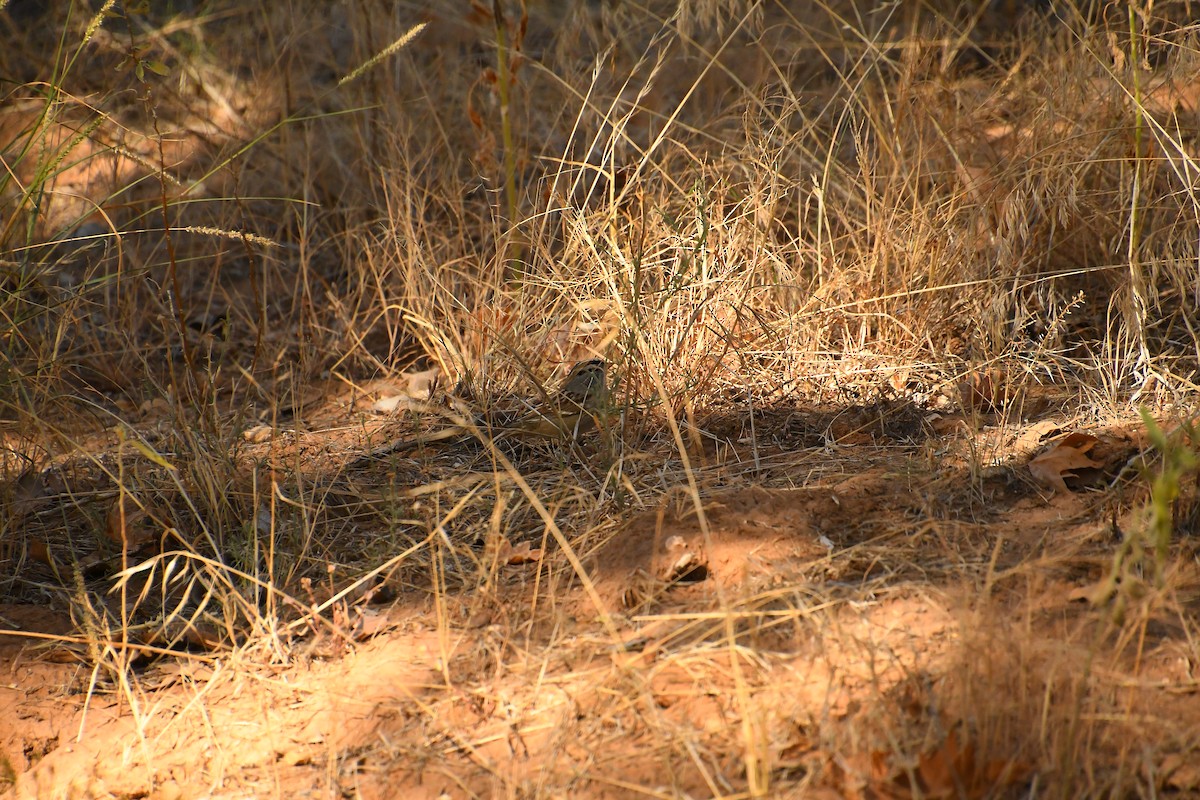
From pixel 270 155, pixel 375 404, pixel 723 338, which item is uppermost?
pixel 270 155

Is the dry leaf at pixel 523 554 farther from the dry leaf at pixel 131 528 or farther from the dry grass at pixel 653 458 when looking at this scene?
the dry leaf at pixel 131 528

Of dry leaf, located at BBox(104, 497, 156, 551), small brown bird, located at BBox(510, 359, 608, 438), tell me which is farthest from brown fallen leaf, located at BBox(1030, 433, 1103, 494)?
dry leaf, located at BBox(104, 497, 156, 551)

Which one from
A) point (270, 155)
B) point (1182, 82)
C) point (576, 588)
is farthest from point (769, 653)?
point (270, 155)

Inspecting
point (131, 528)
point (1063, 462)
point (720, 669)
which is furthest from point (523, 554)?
point (1063, 462)

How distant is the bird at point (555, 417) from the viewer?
2.45 metres

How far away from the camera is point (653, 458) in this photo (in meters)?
2.36

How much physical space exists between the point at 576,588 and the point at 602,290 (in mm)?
1030

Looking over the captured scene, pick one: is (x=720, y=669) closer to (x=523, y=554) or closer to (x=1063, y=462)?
(x=523, y=554)

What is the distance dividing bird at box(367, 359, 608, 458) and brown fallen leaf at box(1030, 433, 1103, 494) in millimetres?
918

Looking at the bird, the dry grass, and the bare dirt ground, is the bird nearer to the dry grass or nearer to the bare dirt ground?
the dry grass

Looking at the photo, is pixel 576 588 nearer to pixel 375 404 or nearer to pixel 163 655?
pixel 163 655

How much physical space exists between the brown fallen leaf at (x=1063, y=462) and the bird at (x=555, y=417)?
A: 92 cm

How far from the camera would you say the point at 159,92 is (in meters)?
4.34

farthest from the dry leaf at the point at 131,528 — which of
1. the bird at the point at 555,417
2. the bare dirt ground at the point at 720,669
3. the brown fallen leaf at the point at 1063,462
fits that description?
the brown fallen leaf at the point at 1063,462
